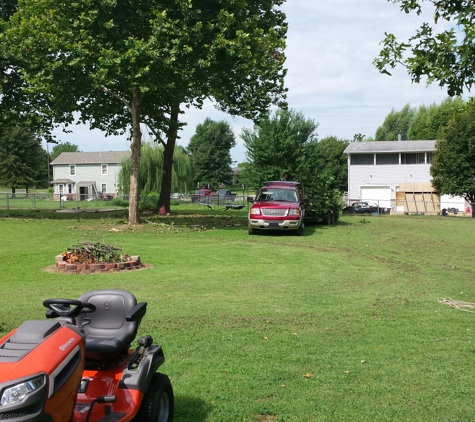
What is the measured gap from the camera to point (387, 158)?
2153 inches

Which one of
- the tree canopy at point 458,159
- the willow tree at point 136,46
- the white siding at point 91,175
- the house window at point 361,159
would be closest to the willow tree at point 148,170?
the house window at point 361,159

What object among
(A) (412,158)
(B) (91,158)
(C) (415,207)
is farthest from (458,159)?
(B) (91,158)

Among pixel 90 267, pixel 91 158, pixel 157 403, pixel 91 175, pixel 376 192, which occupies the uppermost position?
pixel 91 158

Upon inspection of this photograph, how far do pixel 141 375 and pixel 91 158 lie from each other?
81283 millimetres

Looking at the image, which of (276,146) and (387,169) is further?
(387,169)

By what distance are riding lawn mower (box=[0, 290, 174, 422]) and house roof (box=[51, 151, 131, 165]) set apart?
78046 millimetres

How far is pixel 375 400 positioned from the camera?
5004mm

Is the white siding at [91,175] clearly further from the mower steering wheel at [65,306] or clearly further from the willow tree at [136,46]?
the mower steering wheel at [65,306]

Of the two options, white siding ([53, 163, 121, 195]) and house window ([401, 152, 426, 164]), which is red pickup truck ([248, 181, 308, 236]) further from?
white siding ([53, 163, 121, 195])

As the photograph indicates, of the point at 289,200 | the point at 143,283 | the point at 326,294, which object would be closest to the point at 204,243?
the point at 289,200

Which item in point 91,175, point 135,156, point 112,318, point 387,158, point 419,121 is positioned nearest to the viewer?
point 112,318

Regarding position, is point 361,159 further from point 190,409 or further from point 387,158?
point 190,409

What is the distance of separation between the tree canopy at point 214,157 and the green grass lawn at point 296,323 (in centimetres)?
7779

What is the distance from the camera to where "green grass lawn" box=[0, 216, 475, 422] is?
16.4ft
